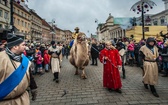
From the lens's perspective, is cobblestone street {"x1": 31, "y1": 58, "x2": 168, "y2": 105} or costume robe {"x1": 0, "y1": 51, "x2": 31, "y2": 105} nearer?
costume robe {"x1": 0, "y1": 51, "x2": 31, "y2": 105}

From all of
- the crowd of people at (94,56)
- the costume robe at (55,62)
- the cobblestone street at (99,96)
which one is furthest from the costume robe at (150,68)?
the costume robe at (55,62)

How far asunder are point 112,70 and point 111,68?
0.26 feet

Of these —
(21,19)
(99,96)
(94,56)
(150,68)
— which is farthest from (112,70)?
(21,19)

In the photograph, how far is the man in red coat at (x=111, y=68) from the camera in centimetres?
545

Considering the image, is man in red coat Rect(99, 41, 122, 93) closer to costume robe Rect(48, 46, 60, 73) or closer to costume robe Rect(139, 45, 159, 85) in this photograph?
costume robe Rect(139, 45, 159, 85)

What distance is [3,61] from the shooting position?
2219 mm

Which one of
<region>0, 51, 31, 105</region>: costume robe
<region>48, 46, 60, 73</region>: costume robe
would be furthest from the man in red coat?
<region>0, 51, 31, 105</region>: costume robe

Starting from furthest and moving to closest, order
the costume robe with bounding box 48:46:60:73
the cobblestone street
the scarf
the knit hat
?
the costume robe with bounding box 48:46:60:73, the cobblestone street, the knit hat, the scarf

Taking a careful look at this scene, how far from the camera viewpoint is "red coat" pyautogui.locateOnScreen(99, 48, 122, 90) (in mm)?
5445

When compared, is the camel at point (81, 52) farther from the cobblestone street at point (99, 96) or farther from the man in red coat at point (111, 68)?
the man in red coat at point (111, 68)

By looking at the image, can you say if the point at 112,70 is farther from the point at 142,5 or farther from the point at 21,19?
the point at 21,19

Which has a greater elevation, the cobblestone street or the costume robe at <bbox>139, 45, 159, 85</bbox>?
the costume robe at <bbox>139, 45, 159, 85</bbox>

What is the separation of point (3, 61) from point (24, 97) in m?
0.67

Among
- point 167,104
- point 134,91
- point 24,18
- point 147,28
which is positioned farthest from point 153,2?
point 24,18
